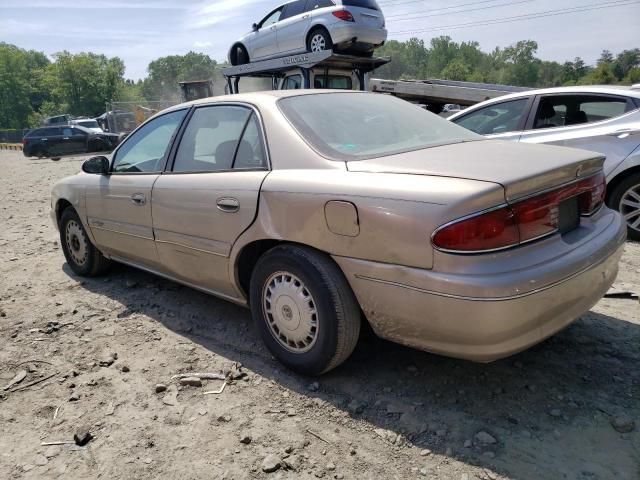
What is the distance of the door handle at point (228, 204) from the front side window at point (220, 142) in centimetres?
23

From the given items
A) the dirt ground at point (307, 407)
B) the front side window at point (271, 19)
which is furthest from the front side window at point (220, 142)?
the front side window at point (271, 19)

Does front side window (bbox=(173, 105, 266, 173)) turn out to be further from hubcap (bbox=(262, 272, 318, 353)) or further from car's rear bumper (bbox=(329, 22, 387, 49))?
car's rear bumper (bbox=(329, 22, 387, 49))

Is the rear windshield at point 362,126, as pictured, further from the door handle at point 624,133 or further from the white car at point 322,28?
the white car at point 322,28

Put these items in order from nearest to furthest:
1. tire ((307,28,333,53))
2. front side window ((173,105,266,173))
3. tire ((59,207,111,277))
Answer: front side window ((173,105,266,173))
tire ((59,207,111,277))
tire ((307,28,333,53))

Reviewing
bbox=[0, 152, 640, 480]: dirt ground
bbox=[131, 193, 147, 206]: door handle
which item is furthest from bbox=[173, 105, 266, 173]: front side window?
bbox=[0, 152, 640, 480]: dirt ground

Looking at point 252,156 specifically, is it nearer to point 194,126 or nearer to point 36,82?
point 194,126

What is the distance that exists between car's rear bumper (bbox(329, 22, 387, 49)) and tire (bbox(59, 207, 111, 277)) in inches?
284

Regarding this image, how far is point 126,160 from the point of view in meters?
4.10

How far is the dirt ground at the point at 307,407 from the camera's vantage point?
218cm

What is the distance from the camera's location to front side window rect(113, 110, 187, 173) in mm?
3717

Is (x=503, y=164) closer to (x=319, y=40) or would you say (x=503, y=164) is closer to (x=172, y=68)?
(x=319, y=40)

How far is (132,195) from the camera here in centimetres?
380

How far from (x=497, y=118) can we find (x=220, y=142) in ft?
12.4

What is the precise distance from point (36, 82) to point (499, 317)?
10611 centimetres
